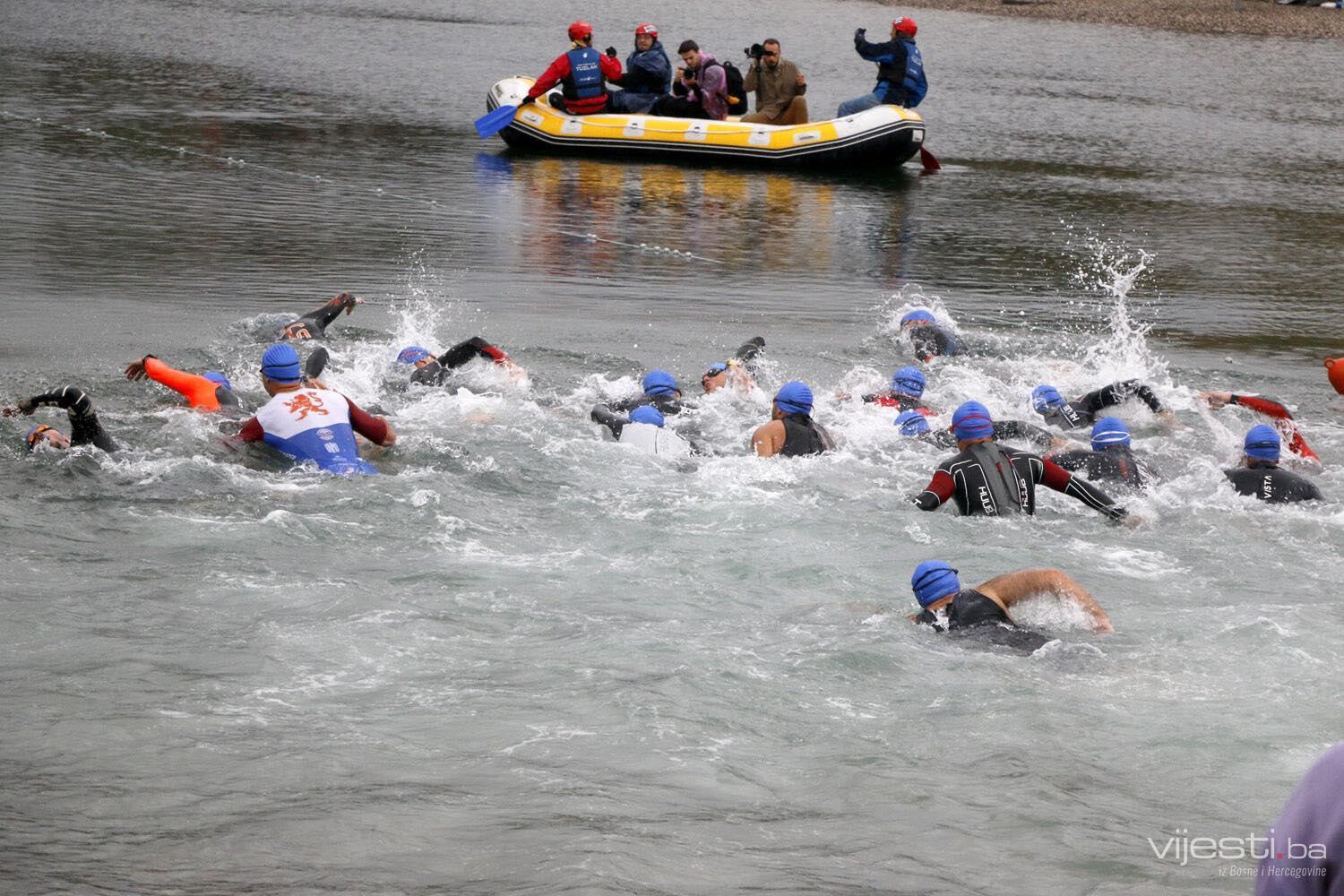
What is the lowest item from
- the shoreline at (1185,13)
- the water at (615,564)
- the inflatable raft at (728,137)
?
the water at (615,564)

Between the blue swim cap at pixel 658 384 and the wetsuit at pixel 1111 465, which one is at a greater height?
the blue swim cap at pixel 658 384

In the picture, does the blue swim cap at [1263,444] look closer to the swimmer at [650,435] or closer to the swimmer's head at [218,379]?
the swimmer at [650,435]

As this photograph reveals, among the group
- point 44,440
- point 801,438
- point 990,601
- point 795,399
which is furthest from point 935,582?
point 44,440

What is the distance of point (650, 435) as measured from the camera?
34.6ft

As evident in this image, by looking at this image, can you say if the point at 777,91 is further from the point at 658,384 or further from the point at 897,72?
the point at 658,384

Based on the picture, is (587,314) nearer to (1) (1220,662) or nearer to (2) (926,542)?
(2) (926,542)

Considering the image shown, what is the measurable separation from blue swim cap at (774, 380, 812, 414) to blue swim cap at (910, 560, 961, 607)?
9.80 ft

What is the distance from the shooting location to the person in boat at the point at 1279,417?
36.9 feet

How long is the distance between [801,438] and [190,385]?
14.4ft

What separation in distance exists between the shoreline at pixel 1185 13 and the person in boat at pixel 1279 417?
3160cm

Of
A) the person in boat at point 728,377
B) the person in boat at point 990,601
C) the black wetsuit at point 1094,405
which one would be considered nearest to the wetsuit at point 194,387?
the person in boat at point 728,377

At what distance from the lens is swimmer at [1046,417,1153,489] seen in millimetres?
10414

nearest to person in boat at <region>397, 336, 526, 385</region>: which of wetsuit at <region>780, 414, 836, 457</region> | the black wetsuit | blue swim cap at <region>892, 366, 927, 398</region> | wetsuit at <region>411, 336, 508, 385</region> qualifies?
wetsuit at <region>411, 336, 508, 385</region>

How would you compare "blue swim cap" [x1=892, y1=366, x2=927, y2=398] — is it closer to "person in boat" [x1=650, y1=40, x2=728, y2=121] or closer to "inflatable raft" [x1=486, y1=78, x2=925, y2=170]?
"inflatable raft" [x1=486, y1=78, x2=925, y2=170]
